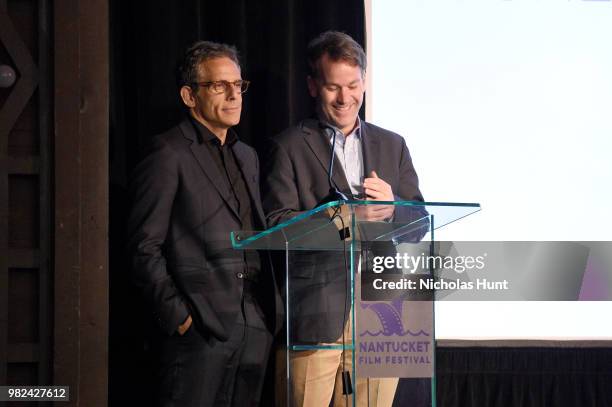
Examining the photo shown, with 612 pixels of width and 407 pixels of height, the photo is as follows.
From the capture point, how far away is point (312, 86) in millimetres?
4074

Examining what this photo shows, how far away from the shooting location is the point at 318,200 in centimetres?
393

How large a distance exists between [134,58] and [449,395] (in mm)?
2090

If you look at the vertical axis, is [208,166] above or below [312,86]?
below

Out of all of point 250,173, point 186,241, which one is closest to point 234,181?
point 250,173

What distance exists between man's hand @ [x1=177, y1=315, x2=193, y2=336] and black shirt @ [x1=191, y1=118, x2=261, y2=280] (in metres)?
0.30

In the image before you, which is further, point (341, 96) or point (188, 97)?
point (341, 96)

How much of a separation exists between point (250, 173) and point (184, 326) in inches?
28.5

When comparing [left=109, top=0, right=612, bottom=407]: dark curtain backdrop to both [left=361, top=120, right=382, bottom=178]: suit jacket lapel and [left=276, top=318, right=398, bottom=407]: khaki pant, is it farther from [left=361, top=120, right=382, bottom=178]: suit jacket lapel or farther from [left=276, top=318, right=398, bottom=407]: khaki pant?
[left=276, top=318, right=398, bottom=407]: khaki pant

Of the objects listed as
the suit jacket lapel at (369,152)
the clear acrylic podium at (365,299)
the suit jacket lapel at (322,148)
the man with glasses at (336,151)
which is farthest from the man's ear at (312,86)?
the clear acrylic podium at (365,299)

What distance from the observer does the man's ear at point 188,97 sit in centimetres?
391

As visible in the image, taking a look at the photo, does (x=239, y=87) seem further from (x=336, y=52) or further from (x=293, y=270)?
(x=293, y=270)

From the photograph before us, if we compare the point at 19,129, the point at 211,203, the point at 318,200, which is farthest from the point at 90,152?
the point at 318,200

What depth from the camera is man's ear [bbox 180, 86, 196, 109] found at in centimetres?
391

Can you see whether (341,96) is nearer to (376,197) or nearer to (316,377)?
(376,197)
